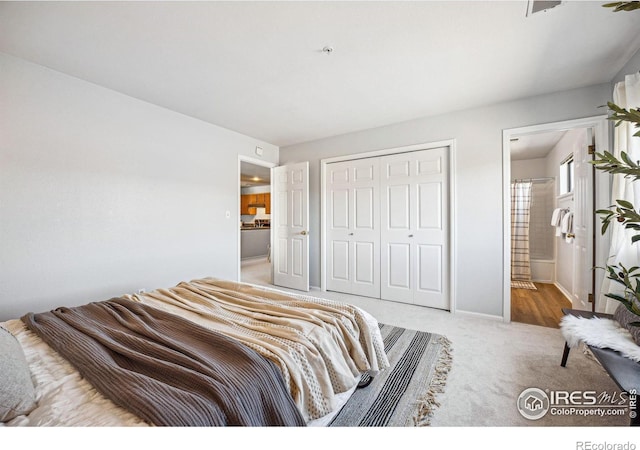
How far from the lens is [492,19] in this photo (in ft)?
5.49

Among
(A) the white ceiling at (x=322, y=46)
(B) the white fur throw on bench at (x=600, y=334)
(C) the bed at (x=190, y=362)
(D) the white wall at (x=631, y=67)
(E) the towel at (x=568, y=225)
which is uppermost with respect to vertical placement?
(A) the white ceiling at (x=322, y=46)

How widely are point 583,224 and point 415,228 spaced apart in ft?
5.44

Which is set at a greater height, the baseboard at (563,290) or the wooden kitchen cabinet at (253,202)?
the wooden kitchen cabinet at (253,202)

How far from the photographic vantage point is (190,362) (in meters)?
1.03

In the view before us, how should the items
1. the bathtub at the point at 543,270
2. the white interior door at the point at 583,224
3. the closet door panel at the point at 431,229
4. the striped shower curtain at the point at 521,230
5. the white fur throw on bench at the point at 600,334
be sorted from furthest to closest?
the striped shower curtain at the point at 521,230, the bathtub at the point at 543,270, the closet door panel at the point at 431,229, the white interior door at the point at 583,224, the white fur throw on bench at the point at 600,334

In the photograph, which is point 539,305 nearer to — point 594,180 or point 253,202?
point 594,180

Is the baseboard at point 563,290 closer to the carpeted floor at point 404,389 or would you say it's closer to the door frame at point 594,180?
the door frame at point 594,180

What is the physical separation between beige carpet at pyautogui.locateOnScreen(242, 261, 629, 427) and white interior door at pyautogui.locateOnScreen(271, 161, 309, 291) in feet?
5.26

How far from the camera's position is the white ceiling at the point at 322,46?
1629mm

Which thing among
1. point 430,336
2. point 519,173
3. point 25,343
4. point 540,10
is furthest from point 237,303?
point 519,173

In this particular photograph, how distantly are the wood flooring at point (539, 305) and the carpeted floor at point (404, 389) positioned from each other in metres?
1.38

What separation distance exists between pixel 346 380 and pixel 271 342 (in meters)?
0.46

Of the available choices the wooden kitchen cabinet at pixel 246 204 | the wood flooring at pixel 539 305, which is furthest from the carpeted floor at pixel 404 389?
the wooden kitchen cabinet at pixel 246 204

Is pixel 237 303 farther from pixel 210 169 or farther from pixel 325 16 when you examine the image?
pixel 210 169
